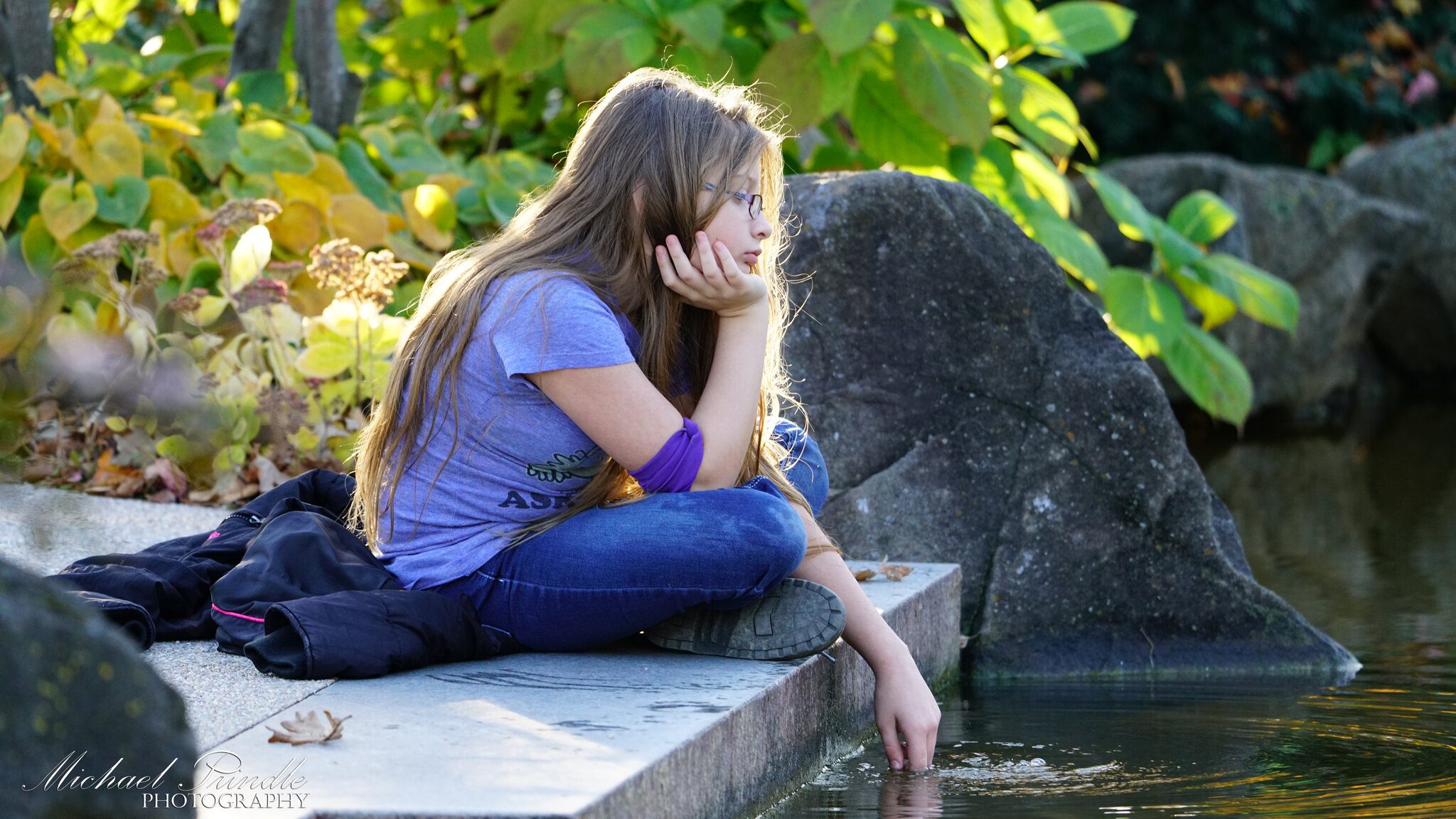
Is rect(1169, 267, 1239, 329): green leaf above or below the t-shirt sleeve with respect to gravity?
above

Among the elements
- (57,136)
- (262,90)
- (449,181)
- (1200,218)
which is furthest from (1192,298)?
(57,136)

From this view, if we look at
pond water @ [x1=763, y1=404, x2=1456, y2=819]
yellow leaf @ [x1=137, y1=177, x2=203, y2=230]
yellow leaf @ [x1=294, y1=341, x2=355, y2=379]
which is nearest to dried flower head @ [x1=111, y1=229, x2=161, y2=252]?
yellow leaf @ [x1=137, y1=177, x2=203, y2=230]

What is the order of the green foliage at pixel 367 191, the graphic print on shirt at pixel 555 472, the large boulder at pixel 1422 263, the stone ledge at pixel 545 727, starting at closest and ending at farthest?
1. the stone ledge at pixel 545 727
2. the graphic print on shirt at pixel 555 472
3. the green foliage at pixel 367 191
4. the large boulder at pixel 1422 263

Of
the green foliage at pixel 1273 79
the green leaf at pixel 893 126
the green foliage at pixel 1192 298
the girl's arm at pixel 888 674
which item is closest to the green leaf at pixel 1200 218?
the green foliage at pixel 1192 298

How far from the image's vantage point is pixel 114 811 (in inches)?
41.7

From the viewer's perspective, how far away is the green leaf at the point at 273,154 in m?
4.12

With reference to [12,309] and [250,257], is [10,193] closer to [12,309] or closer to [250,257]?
[250,257]

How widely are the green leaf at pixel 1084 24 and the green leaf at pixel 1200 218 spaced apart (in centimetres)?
52

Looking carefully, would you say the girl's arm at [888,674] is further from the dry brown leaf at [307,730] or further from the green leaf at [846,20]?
the green leaf at [846,20]

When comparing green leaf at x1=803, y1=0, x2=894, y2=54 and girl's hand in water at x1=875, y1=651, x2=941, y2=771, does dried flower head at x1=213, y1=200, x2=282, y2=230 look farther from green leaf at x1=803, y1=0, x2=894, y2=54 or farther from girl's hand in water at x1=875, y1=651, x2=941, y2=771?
girl's hand in water at x1=875, y1=651, x2=941, y2=771

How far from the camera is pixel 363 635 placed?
193 centimetres

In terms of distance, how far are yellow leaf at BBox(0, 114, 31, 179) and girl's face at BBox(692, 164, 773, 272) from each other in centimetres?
251

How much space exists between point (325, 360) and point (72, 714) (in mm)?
2492

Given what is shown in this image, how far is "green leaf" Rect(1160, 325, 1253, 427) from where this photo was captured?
3.99m
